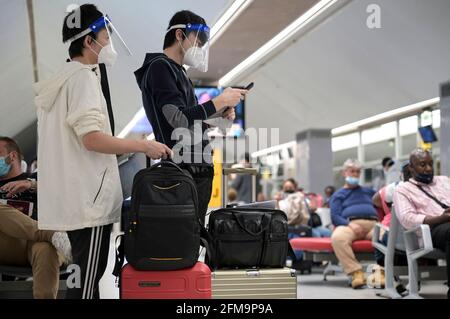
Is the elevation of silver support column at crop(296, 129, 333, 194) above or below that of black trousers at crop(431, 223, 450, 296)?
above

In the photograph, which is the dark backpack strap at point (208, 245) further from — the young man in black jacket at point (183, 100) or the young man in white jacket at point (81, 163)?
the young man in white jacket at point (81, 163)

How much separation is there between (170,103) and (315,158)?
13.7 metres

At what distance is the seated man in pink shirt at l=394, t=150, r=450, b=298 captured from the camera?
5.05 m

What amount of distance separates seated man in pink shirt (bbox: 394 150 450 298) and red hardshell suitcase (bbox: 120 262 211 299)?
2.93 metres

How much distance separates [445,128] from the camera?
862 cm

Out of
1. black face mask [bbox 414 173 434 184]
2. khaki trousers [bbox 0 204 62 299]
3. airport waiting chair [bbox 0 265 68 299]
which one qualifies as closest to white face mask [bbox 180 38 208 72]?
khaki trousers [bbox 0 204 62 299]

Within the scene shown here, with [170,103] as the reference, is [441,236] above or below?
below

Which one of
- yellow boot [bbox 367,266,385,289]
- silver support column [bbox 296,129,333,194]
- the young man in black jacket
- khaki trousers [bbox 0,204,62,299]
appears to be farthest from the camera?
silver support column [bbox 296,129,333,194]

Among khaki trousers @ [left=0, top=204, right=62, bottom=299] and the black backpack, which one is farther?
khaki trousers @ [left=0, top=204, right=62, bottom=299]

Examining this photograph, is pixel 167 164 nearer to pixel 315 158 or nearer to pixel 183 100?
pixel 183 100

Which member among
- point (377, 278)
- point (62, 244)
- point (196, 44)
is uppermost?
point (196, 44)

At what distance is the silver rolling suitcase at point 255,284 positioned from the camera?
3.01 meters

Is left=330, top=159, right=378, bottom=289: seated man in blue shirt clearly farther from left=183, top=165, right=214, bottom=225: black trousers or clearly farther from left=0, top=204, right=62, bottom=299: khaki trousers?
left=183, top=165, right=214, bottom=225: black trousers

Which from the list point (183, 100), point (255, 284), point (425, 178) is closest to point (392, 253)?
point (425, 178)
